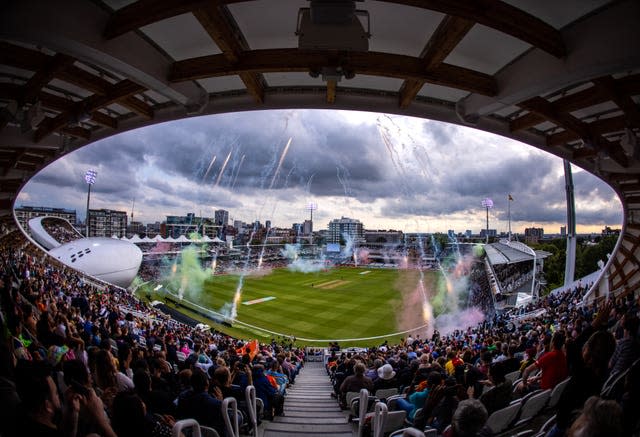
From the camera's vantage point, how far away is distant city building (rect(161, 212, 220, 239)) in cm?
14325

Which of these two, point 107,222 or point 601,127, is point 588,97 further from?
point 107,222

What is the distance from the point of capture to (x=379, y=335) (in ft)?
83.5

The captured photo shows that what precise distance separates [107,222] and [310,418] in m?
173

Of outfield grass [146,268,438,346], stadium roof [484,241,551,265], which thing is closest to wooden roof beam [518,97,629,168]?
outfield grass [146,268,438,346]

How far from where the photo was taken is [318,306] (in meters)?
35.8

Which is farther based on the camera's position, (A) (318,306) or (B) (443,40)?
(A) (318,306)

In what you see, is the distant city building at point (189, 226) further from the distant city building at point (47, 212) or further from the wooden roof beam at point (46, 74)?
the wooden roof beam at point (46, 74)

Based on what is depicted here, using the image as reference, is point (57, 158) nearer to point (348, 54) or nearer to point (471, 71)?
point (348, 54)

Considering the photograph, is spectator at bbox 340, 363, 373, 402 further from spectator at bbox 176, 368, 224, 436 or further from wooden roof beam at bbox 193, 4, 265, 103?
Result: wooden roof beam at bbox 193, 4, 265, 103

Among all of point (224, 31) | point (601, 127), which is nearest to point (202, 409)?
point (224, 31)

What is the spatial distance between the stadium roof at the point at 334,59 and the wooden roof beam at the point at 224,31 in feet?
0.04

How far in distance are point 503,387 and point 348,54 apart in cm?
451

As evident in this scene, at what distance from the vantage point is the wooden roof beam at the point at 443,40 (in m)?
3.32

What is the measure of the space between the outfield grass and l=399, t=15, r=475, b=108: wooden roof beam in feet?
72.4
